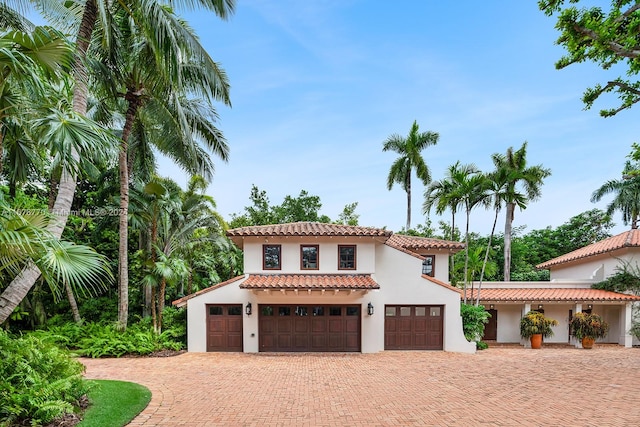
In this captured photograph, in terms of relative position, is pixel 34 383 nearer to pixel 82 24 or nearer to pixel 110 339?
pixel 110 339

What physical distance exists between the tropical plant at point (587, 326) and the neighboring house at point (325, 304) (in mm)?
6360

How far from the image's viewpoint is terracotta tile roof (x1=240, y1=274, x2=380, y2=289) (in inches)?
545

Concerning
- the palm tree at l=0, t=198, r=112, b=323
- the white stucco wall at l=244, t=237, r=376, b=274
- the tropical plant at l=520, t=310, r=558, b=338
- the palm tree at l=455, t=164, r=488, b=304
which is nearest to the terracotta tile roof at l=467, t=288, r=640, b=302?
the tropical plant at l=520, t=310, r=558, b=338

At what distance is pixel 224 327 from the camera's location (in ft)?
49.9

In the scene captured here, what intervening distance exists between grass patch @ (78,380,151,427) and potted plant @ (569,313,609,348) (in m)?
19.3

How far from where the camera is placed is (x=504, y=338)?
60.6 feet

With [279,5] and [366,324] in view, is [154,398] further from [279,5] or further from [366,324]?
[279,5]

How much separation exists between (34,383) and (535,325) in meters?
19.4

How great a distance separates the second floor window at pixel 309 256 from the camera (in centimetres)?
1545

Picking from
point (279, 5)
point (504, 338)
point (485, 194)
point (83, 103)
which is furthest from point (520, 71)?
point (83, 103)

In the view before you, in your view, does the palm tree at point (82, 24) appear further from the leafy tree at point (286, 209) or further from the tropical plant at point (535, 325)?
the leafy tree at point (286, 209)

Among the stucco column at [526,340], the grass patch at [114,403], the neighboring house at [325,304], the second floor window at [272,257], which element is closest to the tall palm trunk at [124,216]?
the neighboring house at [325,304]

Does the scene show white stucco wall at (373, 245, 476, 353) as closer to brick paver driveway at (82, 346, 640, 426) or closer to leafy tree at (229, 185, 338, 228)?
brick paver driveway at (82, 346, 640, 426)

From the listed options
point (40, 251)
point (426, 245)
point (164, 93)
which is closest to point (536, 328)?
point (426, 245)
